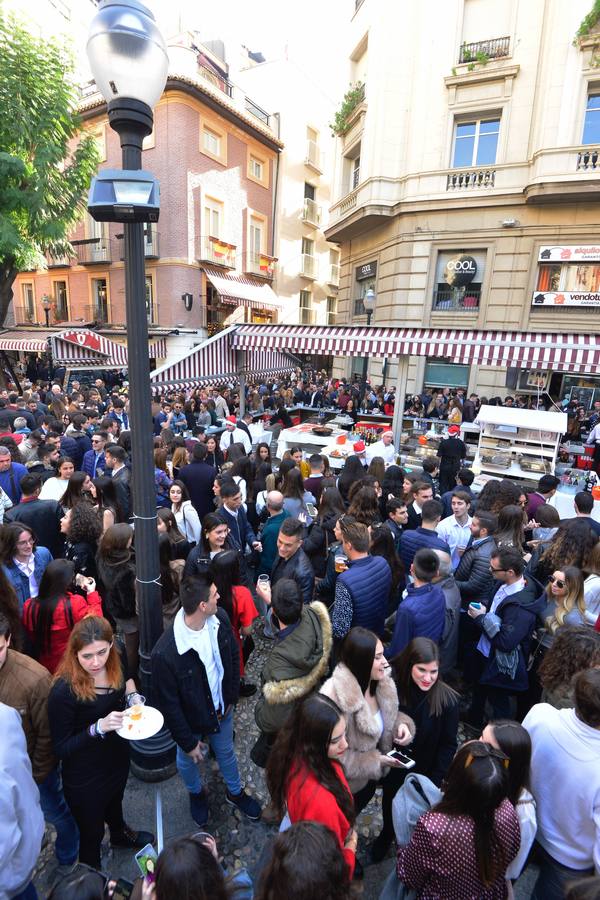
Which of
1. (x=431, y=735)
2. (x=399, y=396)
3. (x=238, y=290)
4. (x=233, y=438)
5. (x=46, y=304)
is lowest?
(x=431, y=735)

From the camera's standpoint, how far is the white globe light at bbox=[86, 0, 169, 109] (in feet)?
7.25

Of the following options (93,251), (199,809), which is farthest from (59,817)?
(93,251)

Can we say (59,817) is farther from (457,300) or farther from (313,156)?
(313,156)

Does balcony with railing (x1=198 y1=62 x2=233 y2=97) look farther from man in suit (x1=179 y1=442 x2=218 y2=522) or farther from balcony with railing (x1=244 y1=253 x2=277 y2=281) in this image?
man in suit (x1=179 y1=442 x2=218 y2=522)

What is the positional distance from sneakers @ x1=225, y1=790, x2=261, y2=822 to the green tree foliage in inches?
640

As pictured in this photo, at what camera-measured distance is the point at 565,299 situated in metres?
15.4

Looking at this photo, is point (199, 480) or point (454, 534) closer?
point (454, 534)

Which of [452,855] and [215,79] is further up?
[215,79]

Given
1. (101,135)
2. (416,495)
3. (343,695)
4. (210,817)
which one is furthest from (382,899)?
(101,135)

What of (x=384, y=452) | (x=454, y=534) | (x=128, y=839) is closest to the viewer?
(x=128, y=839)

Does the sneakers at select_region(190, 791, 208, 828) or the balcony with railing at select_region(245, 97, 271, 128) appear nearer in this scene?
the sneakers at select_region(190, 791, 208, 828)

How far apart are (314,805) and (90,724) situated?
130 centimetres

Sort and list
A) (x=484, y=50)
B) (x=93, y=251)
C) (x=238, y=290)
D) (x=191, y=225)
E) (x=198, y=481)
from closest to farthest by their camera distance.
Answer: (x=198, y=481), (x=484, y=50), (x=191, y=225), (x=238, y=290), (x=93, y=251)


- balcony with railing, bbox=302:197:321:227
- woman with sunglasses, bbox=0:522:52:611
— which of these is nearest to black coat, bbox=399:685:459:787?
woman with sunglasses, bbox=0:522:52:611
